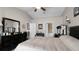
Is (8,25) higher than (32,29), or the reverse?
(8,25)

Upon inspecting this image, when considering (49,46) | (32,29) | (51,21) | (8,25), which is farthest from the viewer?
(8,25)

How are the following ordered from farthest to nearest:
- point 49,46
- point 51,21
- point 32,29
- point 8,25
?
point 8,25 → point 51,21 → point 32,29 → point 49,46

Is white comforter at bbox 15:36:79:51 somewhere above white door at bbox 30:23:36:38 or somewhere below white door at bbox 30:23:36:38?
below

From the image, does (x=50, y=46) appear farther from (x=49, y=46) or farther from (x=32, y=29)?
(x=32, y=29)

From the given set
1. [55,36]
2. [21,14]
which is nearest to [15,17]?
[21,14]

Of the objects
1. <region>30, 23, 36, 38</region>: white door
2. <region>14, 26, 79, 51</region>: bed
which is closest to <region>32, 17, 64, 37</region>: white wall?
<region>30, 23, 36, 38</region>: white door

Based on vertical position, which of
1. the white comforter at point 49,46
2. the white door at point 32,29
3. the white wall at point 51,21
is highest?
the white wall at point 51,21

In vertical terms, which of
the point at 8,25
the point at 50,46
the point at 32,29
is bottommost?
the point at 50,46

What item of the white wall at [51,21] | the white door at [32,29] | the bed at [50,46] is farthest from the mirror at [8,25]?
the bed at [50,46]

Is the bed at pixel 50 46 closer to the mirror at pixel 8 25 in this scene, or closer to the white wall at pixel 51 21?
the white wall at pixel 51 21

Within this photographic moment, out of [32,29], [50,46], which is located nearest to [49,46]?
[50,46]

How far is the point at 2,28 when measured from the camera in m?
2.24

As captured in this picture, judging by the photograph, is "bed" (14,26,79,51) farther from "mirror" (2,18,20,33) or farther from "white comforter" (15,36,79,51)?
"mirror" (2,18,20,33)
